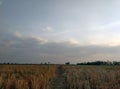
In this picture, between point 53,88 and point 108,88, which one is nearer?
point 108,88

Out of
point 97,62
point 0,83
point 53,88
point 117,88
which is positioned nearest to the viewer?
point 117,88

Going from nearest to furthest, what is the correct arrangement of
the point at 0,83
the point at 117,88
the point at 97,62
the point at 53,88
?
the point at 117,88 < the point at 0,83 < the point at 53,88 < the point at 97,62

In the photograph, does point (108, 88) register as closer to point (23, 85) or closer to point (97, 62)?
point (23, 85)

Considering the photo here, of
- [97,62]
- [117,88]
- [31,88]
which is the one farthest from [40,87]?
[97,62]

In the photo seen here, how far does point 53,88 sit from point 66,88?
106cm

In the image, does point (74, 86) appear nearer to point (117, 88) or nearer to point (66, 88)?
point (66, 88)

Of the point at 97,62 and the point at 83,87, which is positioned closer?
the point at 83,87

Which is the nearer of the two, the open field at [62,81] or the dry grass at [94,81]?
the open field at [62,81]

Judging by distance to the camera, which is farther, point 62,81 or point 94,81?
point 62,81

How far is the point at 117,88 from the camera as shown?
13281 millimetres

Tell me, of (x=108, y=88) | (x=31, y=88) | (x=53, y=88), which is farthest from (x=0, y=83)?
(x=108, y=88)

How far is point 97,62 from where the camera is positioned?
133 metres

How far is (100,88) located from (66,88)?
201 cm

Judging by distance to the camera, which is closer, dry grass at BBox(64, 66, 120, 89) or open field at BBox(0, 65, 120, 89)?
open field at BBox(0, 65, 120, 89)
